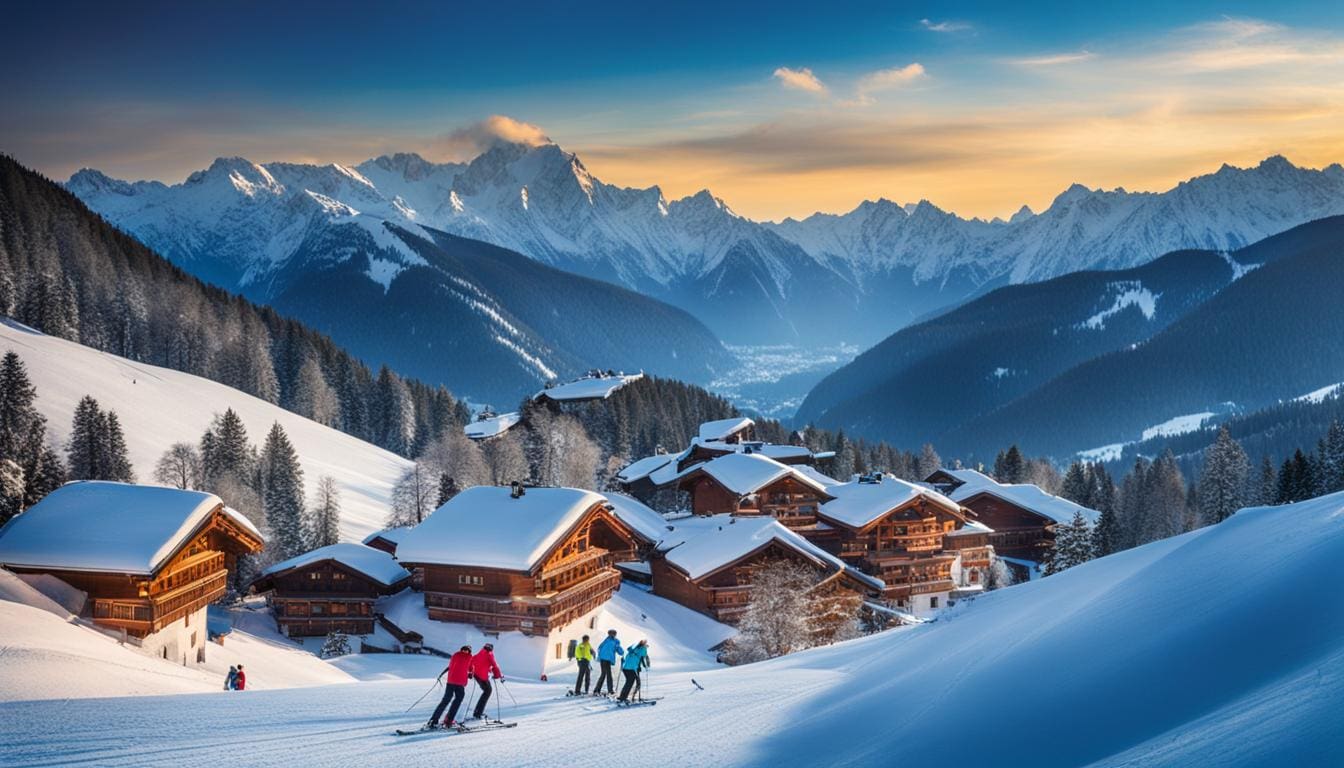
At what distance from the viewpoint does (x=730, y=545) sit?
5216 cm

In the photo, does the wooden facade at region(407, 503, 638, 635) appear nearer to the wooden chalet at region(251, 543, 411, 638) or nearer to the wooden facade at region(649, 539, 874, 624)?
the wooden chalet at region(251, 543, 411, 638)

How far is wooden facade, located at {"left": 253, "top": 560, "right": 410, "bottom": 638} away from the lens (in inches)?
1748

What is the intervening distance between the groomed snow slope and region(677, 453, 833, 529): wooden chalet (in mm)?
26760

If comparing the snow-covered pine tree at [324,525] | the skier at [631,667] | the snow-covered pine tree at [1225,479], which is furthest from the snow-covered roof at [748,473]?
the skier at [631,667]

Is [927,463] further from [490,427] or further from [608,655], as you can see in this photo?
[608,655]

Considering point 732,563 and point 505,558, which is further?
point 732,563

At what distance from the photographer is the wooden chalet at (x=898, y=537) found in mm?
64875

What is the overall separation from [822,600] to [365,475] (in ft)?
171

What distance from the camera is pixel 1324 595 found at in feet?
37.3

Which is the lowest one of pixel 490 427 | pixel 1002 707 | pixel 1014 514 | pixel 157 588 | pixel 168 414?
pixel 1002 707

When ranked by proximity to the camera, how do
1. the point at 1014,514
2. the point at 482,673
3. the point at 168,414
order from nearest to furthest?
the point at 482,673, the point at 168,414, the point at 1014,514

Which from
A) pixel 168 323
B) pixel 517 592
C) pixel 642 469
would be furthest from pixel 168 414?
pixel 517 592

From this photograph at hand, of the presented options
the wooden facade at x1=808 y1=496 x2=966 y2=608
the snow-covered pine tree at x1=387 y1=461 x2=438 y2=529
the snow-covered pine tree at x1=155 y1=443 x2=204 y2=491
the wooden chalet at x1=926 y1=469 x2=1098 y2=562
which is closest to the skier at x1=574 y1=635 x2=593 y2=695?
the wooden facade at x1=808 y1=496 x2=966 y2=608

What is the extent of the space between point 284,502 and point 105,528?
102 ft
